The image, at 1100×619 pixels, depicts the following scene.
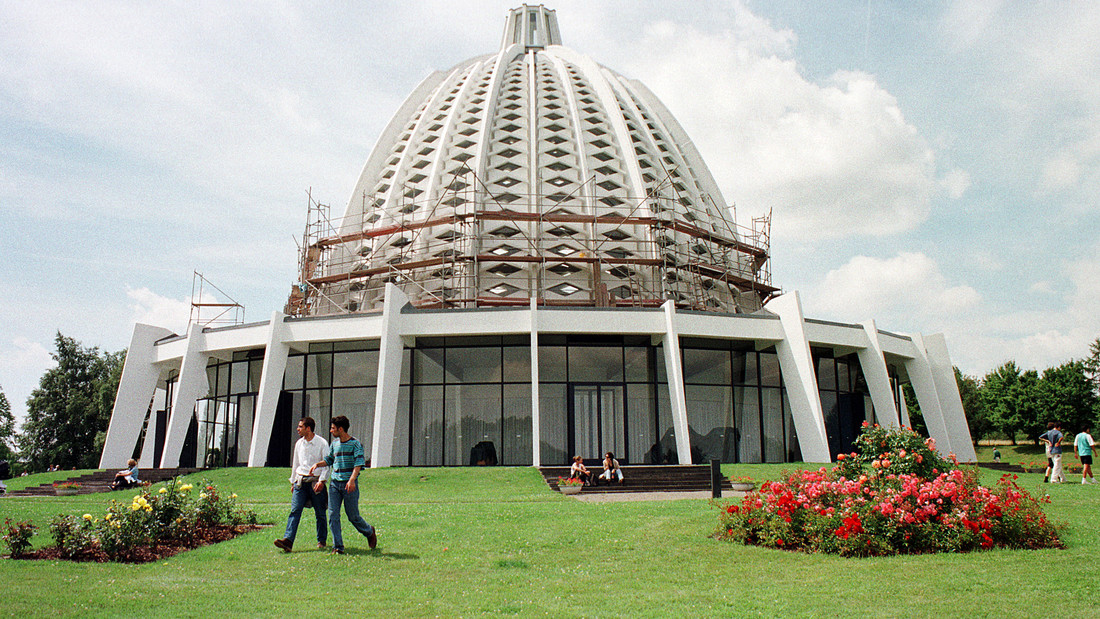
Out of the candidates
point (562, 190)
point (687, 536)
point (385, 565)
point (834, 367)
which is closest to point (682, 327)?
point (834, 367)

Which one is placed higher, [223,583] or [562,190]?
[562,190]

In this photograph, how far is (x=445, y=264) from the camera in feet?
110

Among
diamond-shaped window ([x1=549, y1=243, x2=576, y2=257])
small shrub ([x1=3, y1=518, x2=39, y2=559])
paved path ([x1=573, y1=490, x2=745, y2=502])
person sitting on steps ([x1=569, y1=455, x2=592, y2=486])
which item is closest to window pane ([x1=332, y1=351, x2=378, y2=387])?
diamond-shaped window ([x1=549, y1=243, x2=576, y2=257])

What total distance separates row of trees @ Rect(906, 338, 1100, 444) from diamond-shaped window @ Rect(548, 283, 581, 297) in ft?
130

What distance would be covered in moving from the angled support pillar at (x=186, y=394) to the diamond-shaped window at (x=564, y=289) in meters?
14.3

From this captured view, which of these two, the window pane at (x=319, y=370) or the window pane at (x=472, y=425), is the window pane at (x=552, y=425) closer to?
the window pane at (x=472, y=425)

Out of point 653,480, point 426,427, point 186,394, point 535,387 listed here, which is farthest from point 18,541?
point 186,394

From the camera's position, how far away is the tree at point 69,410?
50.0 m

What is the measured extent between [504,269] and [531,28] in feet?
103

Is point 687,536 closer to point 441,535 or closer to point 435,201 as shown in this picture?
point 441,535

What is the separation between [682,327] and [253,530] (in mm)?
→ 18637

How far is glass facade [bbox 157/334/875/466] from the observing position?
2802 centimetres

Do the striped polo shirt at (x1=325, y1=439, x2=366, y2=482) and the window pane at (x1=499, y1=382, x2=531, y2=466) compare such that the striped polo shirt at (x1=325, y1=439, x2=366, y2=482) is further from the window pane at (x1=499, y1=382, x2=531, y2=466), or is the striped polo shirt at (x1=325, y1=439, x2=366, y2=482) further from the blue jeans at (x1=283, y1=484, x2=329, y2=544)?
the window pane at (x1=499, y1=382, x2=531, y2=466)

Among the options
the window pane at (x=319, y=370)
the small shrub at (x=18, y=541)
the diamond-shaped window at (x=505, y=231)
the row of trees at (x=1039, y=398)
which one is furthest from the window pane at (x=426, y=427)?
the row of trees at (x=1039, y=398)
